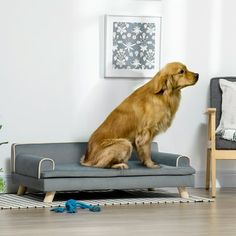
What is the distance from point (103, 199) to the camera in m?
5.81

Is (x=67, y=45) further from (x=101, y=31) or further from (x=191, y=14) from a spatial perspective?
(x=191, y=14)

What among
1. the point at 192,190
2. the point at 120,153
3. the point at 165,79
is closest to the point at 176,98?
the point at 165,79

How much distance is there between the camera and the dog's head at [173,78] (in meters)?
5.85

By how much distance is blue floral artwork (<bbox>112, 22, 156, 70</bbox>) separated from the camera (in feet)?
21.7

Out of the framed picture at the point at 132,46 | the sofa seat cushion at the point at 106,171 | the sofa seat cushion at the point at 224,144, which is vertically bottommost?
the sofa seat cushion at the point at 106,171

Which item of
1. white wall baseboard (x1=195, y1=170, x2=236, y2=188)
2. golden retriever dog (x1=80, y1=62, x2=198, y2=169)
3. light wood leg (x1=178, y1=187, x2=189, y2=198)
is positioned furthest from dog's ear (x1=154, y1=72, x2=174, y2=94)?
white wall baseboard (x1=195, y1=170, x2=236, y2=188)

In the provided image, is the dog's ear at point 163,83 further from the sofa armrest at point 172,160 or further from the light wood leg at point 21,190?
the light wood leg at point 21,190

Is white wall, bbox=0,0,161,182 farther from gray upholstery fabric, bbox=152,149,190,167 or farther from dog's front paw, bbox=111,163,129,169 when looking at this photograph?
dog's front paw, bbox=111,163,129,169

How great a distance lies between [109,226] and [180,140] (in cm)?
254

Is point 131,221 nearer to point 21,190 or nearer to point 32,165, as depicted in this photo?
point 32,165

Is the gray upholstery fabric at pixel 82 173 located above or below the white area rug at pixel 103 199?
above

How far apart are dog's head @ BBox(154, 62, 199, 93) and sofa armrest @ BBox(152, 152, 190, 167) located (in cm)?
54

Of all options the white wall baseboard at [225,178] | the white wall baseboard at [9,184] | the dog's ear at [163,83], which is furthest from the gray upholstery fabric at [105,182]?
the white wall baseboard at [225,178]

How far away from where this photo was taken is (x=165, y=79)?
19.2ft
